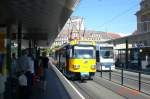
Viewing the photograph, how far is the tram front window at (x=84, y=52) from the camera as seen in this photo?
2881cm

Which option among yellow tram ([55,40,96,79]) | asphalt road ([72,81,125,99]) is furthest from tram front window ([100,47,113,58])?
asphalt road ([72,81,125,99])

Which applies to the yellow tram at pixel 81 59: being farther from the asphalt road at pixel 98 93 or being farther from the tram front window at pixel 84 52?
the asphalt road at pixel 98 93

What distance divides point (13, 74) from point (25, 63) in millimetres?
2053

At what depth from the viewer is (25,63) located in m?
14.8

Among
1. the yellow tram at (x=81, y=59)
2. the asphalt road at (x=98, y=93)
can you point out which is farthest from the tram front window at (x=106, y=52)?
the asphalt road at (x=98, y=93)

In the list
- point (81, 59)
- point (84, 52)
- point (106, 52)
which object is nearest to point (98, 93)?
point (81, 59)

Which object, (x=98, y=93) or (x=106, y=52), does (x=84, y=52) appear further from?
(x=106, y=52)

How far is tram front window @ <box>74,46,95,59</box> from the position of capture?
28.8 meters

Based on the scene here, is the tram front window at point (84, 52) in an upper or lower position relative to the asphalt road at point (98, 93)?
upper

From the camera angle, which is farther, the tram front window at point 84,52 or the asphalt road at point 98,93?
the tram front window at point 84,52

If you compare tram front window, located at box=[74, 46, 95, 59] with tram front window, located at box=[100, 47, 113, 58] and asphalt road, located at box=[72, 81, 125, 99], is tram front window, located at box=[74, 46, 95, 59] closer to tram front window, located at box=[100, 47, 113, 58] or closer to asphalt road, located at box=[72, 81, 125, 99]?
asphalt road, located at box=[72, 81, 125, 99]

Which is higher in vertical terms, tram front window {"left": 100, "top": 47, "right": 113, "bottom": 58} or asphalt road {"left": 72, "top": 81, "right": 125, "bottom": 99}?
tram front window {"left": 100, "top": 47, "right": 113, "bottom": 58}

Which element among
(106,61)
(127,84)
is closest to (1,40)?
(127,84)

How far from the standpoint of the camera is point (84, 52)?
→ 28.9 metres
